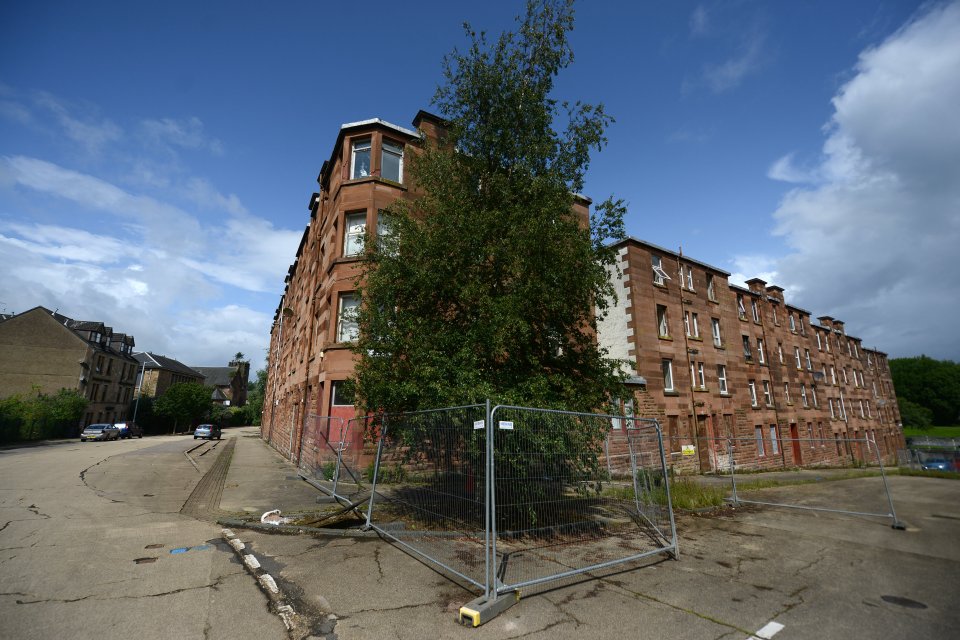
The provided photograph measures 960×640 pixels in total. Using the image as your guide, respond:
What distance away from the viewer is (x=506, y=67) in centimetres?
1040

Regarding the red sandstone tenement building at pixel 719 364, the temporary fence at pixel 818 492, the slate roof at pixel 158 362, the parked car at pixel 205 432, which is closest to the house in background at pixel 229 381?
the slate roof at pixel 158 362

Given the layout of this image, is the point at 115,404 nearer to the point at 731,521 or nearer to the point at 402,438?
the point at 402,438

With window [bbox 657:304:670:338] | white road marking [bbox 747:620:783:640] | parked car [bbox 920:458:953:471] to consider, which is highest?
window [bbox 657:304:670:338]

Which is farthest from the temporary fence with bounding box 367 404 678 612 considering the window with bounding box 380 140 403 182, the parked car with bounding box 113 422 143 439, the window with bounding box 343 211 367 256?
the parked car with bounding box 113 422 143 439

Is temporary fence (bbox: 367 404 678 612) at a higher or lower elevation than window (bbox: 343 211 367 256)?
lower

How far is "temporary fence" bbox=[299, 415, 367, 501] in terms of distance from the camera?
11.2 meters

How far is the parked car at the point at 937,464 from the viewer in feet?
79.3

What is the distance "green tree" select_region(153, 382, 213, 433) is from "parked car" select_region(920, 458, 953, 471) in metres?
72.1

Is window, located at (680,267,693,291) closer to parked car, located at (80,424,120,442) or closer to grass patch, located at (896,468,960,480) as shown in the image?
→ grass patch, located at (896,468,960,480)

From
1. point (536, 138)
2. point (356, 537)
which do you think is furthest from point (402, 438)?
point (536, 138)

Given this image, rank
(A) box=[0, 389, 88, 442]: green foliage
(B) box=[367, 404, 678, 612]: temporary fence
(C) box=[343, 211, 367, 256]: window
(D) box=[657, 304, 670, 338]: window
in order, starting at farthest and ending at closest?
(A) box=[0, 389, 88, 442]: green foliage < (D) box=[657, 304, 670, 338]: window < (C) box=[343, 211, 367, 256]: window < (B) box=[367, 404, 678, 612]: temporary fence

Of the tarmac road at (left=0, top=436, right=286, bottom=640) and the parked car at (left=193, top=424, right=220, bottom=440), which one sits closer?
the tarmac road at (left=0, top=436, right=286, bottom=640)

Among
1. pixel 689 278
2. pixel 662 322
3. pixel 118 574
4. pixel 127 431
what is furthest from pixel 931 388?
pixel 127 431

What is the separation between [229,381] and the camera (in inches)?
4021
